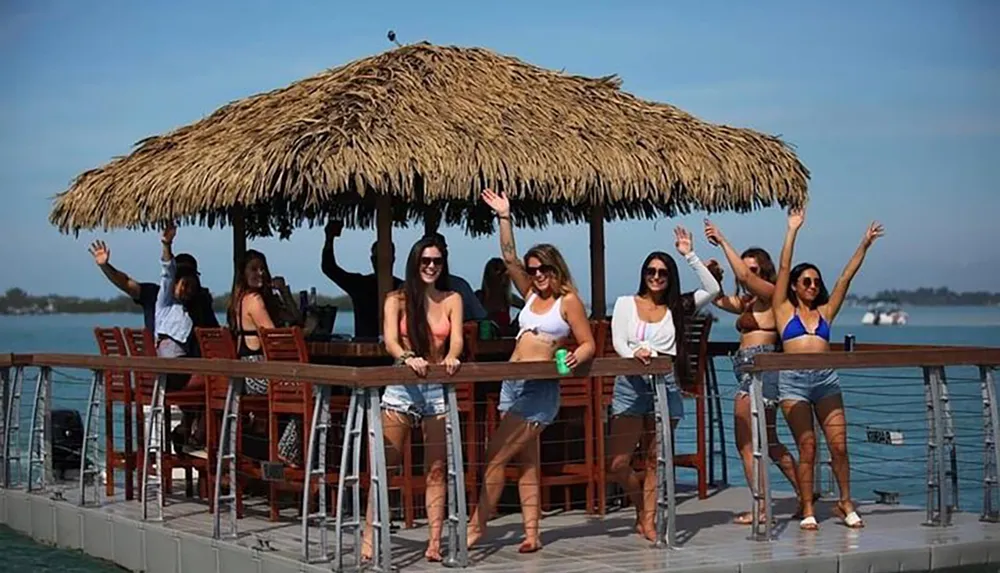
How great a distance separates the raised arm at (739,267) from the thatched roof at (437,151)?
100 centimetres

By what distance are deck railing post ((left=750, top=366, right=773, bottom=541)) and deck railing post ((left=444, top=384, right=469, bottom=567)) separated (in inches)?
70.6

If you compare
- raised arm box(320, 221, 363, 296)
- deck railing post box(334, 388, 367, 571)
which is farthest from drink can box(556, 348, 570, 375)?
raised arm box(320, 221, 363, 296)

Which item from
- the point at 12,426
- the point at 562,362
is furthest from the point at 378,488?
the point at 12,426

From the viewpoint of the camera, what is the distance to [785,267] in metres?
10.2

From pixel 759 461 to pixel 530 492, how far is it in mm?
1328

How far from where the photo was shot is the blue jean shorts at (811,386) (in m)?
10.3

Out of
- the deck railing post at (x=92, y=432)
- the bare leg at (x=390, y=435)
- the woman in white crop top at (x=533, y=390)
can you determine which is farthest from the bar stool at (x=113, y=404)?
the woman in white crop top at (x=533, y=390)

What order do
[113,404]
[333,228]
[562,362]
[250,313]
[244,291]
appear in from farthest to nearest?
[333,228] < [113,404] < [244,291] < [250,313] < [562,362]

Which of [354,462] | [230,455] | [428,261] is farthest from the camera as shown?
[230,455]

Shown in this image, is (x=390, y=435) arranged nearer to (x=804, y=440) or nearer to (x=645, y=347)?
(x=645, y=347)

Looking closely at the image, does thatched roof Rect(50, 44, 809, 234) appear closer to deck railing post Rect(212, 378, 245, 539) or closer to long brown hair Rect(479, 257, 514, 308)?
long brown hair Rect(479, 257, 514, 308)

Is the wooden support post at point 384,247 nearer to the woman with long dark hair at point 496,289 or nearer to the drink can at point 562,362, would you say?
the woman with long dark hair at point 496,289

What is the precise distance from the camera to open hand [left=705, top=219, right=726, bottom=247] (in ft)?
34.4

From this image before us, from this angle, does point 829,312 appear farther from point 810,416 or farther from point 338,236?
point 338,236
